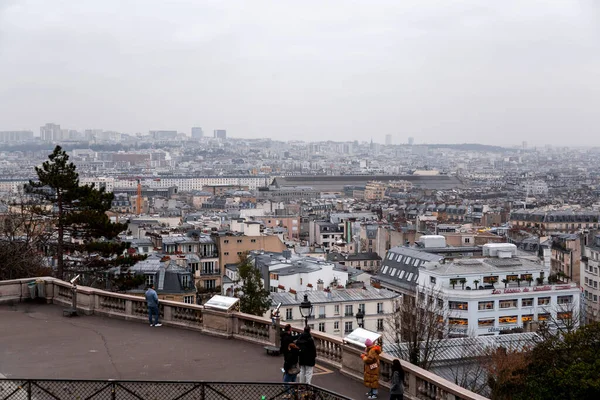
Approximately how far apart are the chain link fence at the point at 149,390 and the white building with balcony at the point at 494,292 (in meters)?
24.5

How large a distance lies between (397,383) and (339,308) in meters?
24.4

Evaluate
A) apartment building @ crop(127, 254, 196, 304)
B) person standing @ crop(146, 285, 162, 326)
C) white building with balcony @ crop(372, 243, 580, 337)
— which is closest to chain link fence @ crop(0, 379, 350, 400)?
person standing @ crop(146, 285, 162, 326)

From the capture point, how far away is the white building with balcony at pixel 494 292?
120 ft

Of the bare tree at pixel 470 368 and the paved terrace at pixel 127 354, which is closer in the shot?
the paved terrace at pixel 127 354

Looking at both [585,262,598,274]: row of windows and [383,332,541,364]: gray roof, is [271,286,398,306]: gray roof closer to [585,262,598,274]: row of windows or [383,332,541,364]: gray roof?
[383,332,541,364]: gray roof

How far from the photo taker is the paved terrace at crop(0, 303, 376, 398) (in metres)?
13.1

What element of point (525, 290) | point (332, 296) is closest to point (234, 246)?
point (332, 296)

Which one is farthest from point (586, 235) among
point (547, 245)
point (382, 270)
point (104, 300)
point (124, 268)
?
point (104, 300)

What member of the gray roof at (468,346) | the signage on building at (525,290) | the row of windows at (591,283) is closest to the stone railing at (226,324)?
the gray roof at (468,346)

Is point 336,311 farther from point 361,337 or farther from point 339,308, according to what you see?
point 361,337

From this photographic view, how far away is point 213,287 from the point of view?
41938 millimetres

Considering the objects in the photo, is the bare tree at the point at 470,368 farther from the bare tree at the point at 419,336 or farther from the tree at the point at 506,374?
the bare tree at the point at 419,336

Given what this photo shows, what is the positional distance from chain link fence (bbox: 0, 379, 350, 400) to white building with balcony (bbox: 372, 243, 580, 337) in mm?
24483

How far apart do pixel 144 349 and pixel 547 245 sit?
4272 cm
